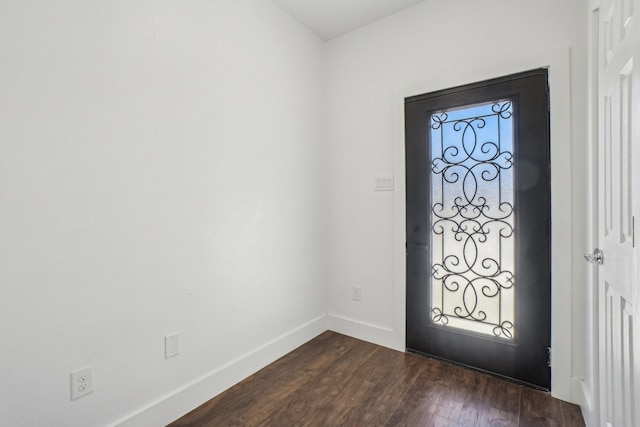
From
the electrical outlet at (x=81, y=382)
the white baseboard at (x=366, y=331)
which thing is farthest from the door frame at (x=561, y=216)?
the electrical outlet at (x=81, y=382)

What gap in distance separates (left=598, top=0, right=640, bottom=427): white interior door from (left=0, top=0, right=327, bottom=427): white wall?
1.90 meters

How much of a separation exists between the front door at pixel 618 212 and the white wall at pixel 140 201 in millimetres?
1903

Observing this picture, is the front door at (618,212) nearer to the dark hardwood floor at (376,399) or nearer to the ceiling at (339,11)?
the dark hardwood floor at (376,399)

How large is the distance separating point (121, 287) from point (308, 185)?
5.31ft

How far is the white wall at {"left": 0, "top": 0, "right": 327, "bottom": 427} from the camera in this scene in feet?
4.01

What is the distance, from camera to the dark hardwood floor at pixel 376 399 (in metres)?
1.66

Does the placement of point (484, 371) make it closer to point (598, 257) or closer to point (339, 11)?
point (598, 257)

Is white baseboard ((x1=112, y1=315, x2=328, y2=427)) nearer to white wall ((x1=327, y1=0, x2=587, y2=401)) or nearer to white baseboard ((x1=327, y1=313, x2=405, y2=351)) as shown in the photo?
white baseboard ((x1=327, y1=313, x2=405, y2=351))

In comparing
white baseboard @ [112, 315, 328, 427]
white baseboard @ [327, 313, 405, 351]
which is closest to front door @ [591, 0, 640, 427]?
white baseboard @ [327, 313, 405, 351]

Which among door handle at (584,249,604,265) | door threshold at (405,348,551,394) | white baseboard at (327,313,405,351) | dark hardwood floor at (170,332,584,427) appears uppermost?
door handle at (584,249,604,265)

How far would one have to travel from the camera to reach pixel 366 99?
265cm

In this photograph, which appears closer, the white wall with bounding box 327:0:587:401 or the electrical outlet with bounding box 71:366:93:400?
the electrical outlet with bounding box 71:366:93:400

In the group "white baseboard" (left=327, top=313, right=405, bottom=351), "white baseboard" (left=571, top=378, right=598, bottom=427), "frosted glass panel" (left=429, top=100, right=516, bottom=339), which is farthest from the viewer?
"white baseboard" (left=327, top=313, right=405, bottom=351)

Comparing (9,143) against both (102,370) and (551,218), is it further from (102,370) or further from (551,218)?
(551,218)
